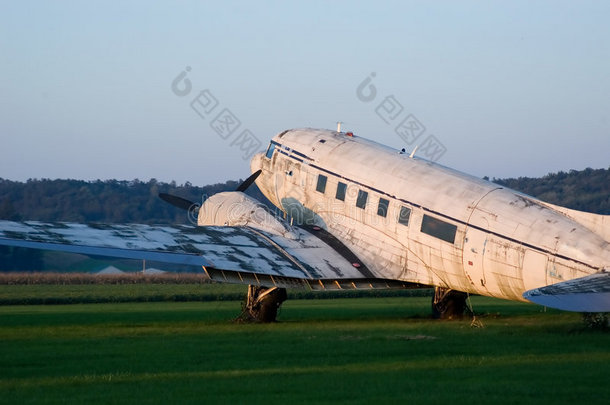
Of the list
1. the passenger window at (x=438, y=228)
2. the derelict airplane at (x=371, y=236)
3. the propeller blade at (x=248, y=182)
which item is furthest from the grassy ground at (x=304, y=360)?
the propeller blade at (x=248, y=182)

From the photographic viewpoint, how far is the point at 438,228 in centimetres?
2336

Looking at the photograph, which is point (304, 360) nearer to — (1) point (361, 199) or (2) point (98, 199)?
(1) point (361, 199)

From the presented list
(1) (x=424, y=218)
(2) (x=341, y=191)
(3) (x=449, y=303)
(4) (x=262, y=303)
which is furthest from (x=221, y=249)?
(3) (x=449, y=303)

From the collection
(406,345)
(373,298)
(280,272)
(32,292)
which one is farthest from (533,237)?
Answer: (32,292)

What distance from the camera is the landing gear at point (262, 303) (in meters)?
24.6

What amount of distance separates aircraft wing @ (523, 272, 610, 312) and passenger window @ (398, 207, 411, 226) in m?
6.43

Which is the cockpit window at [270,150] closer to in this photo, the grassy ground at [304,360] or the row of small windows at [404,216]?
the row of small windows at [404,216]

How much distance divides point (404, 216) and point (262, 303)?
4.30 meters

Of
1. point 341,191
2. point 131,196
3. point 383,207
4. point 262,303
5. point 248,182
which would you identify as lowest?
point 262,303

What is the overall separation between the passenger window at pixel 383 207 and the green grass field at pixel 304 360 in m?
2.87

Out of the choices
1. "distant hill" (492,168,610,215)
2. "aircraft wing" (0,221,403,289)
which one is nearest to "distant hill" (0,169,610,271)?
"distant hill" (492,168,610,215)

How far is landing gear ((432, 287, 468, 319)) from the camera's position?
84.9ft

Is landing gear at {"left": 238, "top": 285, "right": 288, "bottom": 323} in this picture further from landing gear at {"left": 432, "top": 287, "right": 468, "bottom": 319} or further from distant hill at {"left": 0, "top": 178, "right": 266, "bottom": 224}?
distant hill at {"left": 0, "top": 178, "right": 266, "bottom": 224}

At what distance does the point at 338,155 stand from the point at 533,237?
325 inches
